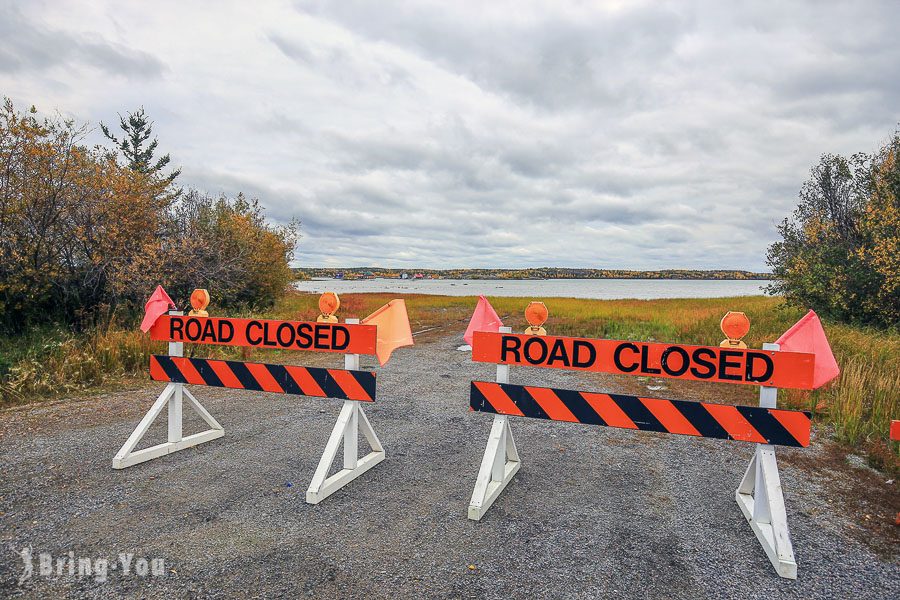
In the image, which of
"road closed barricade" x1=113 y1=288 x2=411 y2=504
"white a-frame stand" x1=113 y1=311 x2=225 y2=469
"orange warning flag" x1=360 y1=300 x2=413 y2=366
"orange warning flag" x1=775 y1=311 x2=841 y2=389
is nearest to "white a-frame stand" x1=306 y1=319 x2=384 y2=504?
"road closed barricade" x1=113 y1=288 x2=411 y2=504

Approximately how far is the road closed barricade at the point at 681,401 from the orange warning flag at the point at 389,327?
0.94 m

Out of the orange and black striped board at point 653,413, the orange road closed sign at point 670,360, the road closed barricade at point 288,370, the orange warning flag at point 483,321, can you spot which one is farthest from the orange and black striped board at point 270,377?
the orange road closed sign at point 670,360

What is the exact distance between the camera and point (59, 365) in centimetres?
759

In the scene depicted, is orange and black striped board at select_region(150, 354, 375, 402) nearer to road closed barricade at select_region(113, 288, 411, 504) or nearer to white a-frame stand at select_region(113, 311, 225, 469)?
road closed barricade at select_region(113, 288, 411, 504)

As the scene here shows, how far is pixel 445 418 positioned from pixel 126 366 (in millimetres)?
6000

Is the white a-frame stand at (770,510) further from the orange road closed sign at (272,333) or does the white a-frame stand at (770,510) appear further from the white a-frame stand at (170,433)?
the white a-frame stand at (170,433)

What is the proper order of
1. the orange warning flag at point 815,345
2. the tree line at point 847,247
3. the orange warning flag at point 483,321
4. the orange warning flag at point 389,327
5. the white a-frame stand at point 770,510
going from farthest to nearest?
1. the tree line at point 847,247
2. the orange warning flag at point 389,327
3. the orange warning flag at point 483,321
4. the orange warning flag at point 815,345
5. the white a-frame stand at point 770,510

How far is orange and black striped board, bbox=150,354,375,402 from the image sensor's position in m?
4.43

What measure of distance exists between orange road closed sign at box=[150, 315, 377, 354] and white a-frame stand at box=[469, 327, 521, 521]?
129cm

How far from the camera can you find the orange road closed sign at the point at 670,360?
3.48 m

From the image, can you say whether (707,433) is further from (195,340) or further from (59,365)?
(59,365)

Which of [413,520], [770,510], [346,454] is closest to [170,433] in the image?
[346,454]

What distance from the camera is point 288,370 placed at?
458cm

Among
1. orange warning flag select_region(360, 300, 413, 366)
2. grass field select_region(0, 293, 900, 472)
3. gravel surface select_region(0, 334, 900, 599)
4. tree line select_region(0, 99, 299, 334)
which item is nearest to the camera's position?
gravel surface select_region(0, 334, 900, 599)
